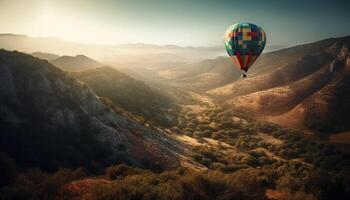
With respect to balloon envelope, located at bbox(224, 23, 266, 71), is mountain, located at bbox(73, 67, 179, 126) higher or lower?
lower

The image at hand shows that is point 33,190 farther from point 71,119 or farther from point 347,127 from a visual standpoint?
point 347,127

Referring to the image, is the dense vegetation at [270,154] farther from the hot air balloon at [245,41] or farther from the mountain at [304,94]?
the mountain at [304,94]

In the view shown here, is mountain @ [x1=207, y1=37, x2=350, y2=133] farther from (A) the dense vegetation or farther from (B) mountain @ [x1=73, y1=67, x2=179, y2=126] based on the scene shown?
(B) mountain @ [x1=73, y1=67, x2=179, y2=126]

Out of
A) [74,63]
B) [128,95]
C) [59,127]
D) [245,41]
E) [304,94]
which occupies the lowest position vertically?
[304,94]

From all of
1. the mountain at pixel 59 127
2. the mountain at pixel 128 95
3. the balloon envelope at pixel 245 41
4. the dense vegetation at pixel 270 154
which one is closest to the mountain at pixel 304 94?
the dense vegetation at pixel 270 154

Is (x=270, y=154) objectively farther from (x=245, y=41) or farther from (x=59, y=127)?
(x=59, y=127)

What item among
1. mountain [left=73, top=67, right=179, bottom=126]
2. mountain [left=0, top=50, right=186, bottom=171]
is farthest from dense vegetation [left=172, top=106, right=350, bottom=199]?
mountain [left=0, top=50, right=186, bottom=171]

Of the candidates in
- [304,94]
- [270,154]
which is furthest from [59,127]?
[304,94]
